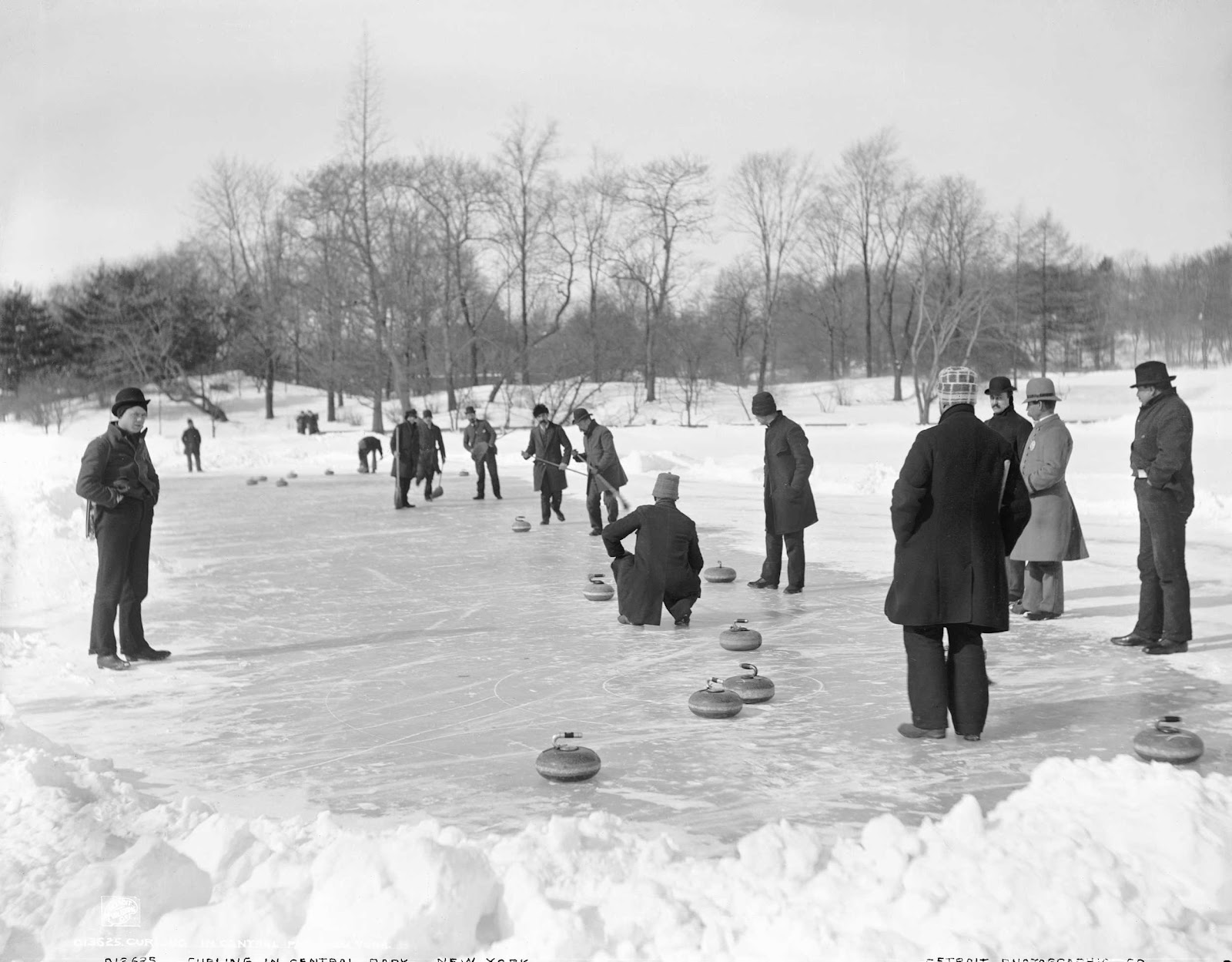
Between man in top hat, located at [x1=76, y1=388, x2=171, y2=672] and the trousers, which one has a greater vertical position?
man in top hat, located at [x1=76, y1=388, x2=171, y2=672]

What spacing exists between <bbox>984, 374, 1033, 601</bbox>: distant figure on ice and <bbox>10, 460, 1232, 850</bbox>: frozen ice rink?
1.60 ft

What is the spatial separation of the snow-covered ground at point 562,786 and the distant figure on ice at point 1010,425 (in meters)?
0.49

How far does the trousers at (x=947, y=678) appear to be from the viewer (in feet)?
16.7

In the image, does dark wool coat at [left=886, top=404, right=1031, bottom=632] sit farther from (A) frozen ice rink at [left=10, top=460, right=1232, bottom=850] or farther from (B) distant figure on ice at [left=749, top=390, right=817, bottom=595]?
(B) distant figure on ice at [left=749, top=390, right=817, bottom=595]

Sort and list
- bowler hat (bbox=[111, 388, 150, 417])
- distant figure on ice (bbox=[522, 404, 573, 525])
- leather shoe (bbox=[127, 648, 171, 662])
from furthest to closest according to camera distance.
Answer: distant figure on ice (bbox=[522, 404, 573, 525])
leather shoe (bbox=[127, 648, 171, 662])
bowler hat (bbox=[111, 388, 150, 417])

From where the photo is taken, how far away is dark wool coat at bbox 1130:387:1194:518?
658 centimetres

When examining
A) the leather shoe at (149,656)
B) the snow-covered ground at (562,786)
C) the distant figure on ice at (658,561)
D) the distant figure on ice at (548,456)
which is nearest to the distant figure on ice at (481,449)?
the distant figure on ice at (548,456)

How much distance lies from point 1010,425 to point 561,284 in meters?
28.3

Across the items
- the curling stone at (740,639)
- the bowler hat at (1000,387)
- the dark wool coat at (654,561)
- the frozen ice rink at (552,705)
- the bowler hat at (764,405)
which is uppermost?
the bowler hat at (1000,387)

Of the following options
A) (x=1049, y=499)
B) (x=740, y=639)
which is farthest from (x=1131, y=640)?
(x=740, y=639)

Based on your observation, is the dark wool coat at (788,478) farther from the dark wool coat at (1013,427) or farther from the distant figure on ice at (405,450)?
the distant figure on ice at (405,450)

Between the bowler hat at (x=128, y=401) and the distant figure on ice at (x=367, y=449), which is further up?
the bowler hat at (x=128, y=401)

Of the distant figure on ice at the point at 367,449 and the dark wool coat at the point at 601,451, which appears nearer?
the dark wool coat at the point at 601,451

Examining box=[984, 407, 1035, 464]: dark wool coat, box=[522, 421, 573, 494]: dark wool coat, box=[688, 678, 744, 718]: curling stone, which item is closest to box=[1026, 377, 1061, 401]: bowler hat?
box=[984, 407, 1035, 464]: dark wool coat
